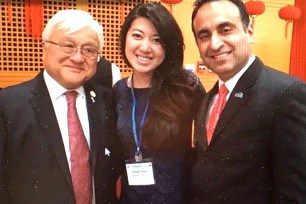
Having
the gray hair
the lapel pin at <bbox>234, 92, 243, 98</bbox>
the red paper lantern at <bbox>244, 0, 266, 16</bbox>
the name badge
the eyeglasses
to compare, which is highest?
the red paper lantern at <bbox>244, 0, 266, 16</bbox>

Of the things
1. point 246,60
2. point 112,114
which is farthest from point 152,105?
point 246,60

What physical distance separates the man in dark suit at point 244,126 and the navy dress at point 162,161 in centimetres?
17

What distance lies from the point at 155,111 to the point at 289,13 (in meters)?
3.04

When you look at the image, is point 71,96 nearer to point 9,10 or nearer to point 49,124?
point 49,124

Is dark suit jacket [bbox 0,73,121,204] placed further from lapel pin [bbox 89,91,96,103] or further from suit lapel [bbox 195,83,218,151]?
suit lapel [bbox 195,83,218,151]

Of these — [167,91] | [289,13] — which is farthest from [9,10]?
[289,13]

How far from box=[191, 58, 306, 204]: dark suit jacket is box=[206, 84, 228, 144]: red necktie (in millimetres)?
49

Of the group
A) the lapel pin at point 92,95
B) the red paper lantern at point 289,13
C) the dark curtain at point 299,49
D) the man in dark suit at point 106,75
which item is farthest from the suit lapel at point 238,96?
the dark curtain at point 299,49

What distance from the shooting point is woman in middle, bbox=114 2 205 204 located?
6.02ft

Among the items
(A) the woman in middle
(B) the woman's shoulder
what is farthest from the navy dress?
(B) the woman's shoulder

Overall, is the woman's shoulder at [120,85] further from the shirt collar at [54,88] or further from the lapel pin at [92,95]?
the shirt collar at [54,88]

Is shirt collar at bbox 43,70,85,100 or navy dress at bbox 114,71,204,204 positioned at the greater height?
shirt collar at bbox 43,70,85,100

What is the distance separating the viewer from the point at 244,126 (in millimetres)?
1446

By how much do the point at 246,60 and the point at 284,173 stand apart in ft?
1.68
